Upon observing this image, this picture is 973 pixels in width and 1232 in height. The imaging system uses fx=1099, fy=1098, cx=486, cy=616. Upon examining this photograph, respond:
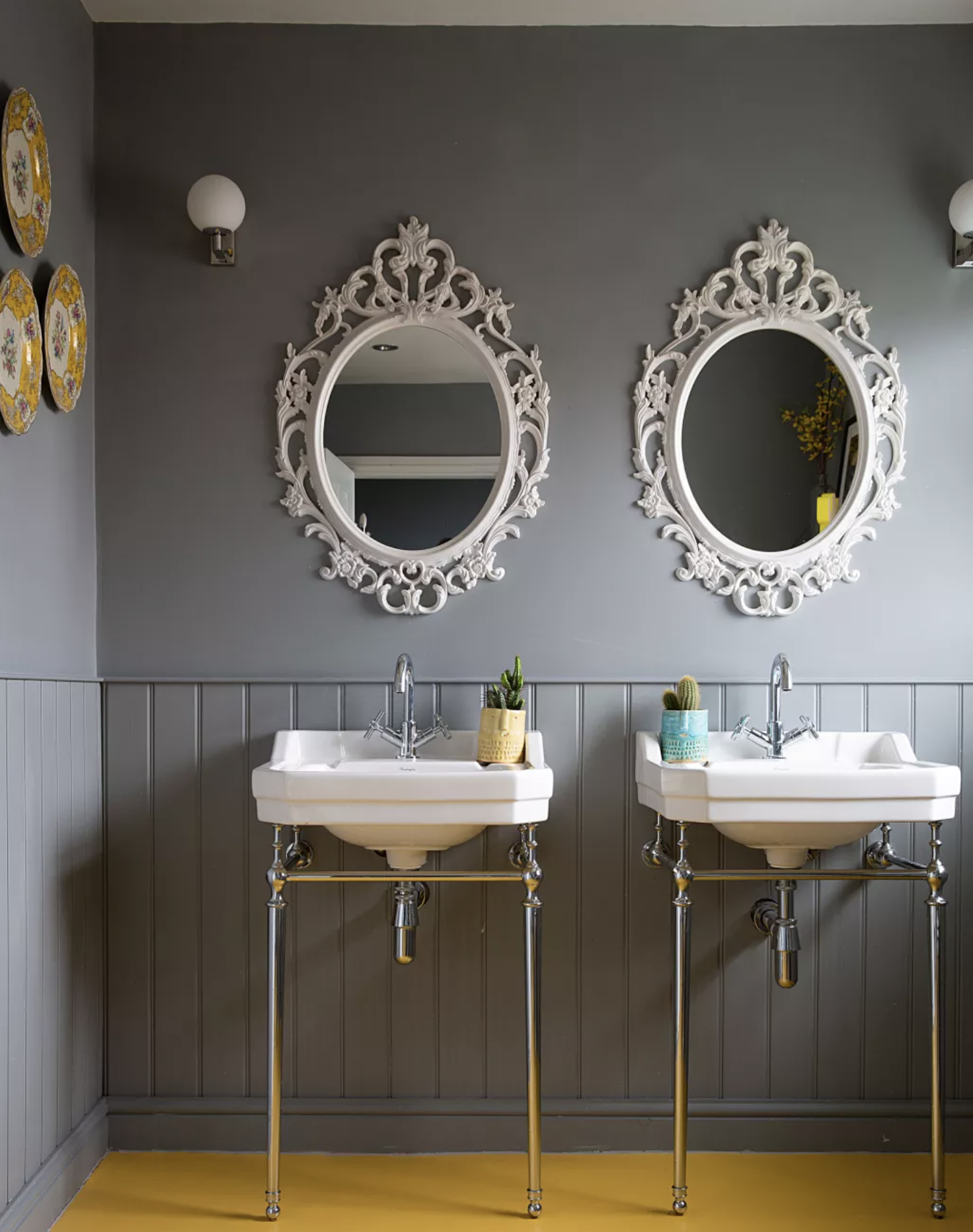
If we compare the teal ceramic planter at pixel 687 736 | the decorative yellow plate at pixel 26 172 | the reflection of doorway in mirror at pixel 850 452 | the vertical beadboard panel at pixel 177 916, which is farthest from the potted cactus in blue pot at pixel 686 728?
the decorative yellow plate at pixel 26 172

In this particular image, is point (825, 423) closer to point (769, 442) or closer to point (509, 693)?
point (769, 442)

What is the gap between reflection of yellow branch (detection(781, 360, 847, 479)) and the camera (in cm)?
250

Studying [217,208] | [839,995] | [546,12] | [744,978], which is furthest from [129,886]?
[546,12]

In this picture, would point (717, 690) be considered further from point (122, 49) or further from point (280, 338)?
point (122, 49)

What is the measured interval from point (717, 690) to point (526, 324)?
93 centimetres

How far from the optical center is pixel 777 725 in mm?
2367

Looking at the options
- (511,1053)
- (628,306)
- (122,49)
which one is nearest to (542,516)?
(628,306)

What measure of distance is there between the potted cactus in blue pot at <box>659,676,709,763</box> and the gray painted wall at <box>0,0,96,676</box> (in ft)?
A: 4.16

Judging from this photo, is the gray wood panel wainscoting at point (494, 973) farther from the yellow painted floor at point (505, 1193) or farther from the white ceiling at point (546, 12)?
the white ceiling at point (546, 12)

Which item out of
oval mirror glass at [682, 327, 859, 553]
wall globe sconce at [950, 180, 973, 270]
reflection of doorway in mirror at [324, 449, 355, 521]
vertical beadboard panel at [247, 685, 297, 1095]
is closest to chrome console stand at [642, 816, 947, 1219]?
oval mirror glass at [682, 327, 859, 553]

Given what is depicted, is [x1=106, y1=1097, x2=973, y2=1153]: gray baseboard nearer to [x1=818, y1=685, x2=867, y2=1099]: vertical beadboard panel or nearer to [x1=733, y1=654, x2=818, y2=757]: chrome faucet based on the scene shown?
[x1=818, y1=685, x2=867, y2=1099]: vertical beadboard panel

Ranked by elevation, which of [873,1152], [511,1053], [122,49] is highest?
[122,49]

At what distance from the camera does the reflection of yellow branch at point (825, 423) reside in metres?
2.50

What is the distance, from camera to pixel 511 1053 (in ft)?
8.03
